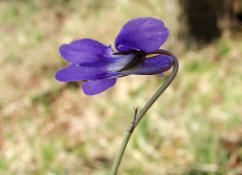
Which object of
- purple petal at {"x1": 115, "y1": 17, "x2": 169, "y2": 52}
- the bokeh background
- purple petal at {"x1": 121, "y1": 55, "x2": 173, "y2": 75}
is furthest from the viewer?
the bokeh background

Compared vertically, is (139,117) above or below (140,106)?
above

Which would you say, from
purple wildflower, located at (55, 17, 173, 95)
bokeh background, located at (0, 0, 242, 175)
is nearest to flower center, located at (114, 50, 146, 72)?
purple wildflower, located at (55, 17, 173, 95)

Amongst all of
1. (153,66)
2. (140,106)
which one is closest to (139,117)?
(153,66)

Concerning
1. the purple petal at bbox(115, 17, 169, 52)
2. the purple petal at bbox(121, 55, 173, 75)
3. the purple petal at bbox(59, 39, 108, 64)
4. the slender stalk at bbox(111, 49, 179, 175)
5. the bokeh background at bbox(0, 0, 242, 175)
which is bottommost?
the bokeh background at bbox(0, 0, 242, 175)

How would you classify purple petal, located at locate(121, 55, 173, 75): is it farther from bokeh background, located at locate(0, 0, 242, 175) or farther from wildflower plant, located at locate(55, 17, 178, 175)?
bokeh background, located at locate(0, 0, 242, 175)

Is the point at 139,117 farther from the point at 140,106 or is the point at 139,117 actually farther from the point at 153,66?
the point at 140,106

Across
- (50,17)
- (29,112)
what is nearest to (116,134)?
(29,112)

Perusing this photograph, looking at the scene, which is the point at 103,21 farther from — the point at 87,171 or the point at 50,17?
the point at 87,171

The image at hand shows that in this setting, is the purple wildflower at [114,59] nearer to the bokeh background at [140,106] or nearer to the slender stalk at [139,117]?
the slender stalk at [139,117]
